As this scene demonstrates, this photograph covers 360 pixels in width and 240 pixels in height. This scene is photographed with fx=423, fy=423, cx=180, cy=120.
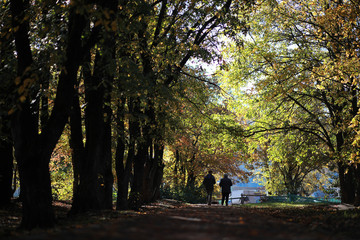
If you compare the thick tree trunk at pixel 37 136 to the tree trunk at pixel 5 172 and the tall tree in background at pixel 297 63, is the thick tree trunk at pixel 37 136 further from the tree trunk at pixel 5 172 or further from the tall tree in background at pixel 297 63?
the tall tree in background at pixel 297 63

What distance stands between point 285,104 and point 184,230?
20.9 meters

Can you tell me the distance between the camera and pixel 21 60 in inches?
360

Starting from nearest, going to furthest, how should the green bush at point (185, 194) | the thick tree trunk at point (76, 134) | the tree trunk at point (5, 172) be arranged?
1. the thick tree trunk at point (76, 134)
2. the tree trunk at point (5, 172)
3. the green bush at point (185, 194)

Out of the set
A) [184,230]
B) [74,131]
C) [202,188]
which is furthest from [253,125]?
[184,230]

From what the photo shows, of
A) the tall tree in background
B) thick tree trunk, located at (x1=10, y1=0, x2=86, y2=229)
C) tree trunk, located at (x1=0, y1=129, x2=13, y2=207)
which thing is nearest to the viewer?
thick tree trunk, located at (x1=10, y1=0, x2=86, y2=229)

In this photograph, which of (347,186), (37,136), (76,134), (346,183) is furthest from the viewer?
(346,183)

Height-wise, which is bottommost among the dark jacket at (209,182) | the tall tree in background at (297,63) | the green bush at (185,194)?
the green bush at (185,194)

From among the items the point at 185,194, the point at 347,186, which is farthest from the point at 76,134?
the point at 185,194

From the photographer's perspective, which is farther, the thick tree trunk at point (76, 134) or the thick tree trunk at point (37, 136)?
the thick tree trunk at point (76, 134)

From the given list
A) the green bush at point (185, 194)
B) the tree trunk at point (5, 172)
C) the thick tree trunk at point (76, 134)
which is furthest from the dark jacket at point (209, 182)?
the thick tree trunk at point (76, 134)

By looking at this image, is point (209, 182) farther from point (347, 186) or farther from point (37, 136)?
point (37, 136)

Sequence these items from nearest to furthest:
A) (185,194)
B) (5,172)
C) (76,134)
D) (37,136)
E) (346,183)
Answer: (37,136) < (76,134) < (5,172) < (346,183) < (185,194)

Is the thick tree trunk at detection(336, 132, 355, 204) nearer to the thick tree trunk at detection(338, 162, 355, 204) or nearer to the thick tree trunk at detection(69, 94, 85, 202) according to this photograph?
the thick tree trunk at detection(338, 162, 355, 204)

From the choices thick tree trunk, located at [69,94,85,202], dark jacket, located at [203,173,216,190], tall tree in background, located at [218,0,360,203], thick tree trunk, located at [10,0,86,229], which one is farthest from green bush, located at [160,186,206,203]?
thick tree trunk, located at [10,0,86,229]
